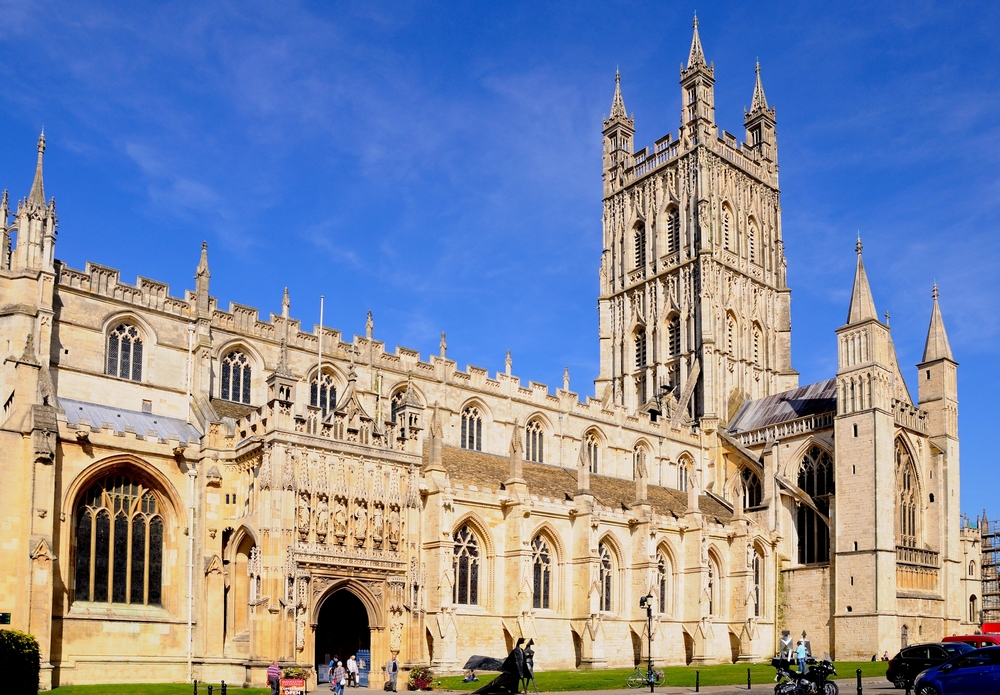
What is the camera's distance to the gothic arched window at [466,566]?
40406 mm

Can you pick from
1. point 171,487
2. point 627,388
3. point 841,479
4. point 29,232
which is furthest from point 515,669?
point 627,388

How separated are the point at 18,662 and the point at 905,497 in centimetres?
4265

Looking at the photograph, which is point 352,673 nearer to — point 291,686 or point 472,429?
point 291,686

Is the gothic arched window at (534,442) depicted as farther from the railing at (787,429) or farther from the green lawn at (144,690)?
the green lawn at (144,690)

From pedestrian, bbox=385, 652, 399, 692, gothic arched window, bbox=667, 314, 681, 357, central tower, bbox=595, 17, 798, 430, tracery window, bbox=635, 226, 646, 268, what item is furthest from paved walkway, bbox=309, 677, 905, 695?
tracery window, bbox=635, 226, 646, 268

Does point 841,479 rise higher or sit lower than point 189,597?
higher

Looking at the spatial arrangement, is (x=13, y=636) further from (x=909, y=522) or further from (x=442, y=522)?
(x=909, y=522)

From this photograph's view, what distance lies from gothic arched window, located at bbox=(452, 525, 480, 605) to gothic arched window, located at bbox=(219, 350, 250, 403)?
1071cm

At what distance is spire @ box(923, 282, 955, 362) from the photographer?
56.8 metres

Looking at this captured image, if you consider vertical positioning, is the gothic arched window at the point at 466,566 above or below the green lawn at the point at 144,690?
above

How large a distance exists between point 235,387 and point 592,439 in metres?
21.3

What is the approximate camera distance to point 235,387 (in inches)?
1709

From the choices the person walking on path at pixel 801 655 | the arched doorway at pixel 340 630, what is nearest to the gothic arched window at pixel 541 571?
the arched doorway at pixel 340 630

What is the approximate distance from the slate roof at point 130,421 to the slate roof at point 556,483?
9235 millimetres
